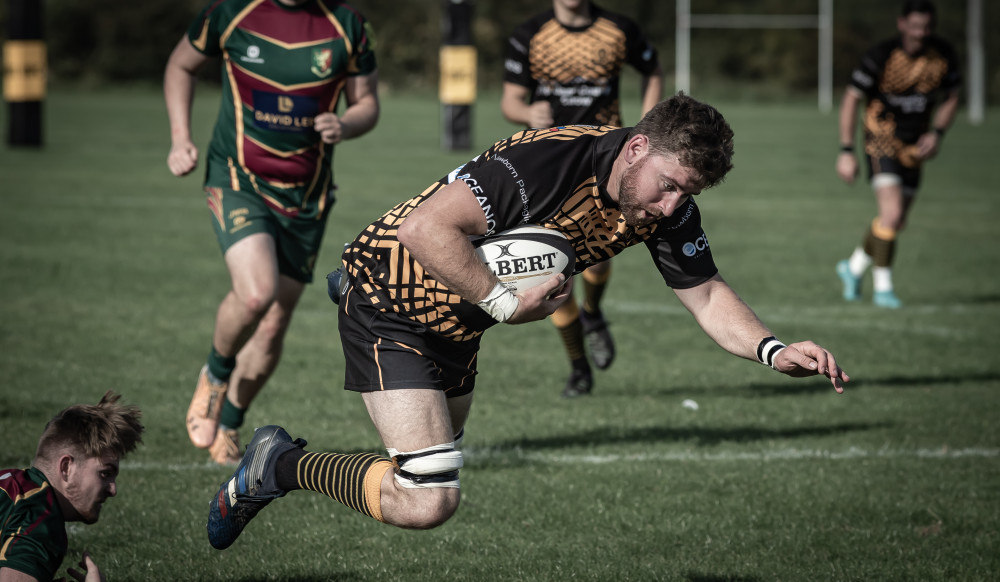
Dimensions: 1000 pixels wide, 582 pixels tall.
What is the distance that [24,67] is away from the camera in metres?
23.8

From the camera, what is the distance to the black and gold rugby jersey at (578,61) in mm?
7785

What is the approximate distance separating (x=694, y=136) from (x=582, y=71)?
4251 mm

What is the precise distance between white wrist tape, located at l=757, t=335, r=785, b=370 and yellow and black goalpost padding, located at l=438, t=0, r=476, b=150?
71.0ft

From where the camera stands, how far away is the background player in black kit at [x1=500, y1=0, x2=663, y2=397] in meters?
7.77

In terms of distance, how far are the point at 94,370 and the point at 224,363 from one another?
2.16 metres

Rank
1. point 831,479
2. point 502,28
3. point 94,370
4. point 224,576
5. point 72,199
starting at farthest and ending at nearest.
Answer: point 502,28
point 72,199
point 94,370
point 831,479
point 224,576

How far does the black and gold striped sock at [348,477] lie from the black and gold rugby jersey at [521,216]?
55 centimetres

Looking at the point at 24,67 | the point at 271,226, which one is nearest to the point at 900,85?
the point at 271,226

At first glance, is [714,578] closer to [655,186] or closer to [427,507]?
[427,507]

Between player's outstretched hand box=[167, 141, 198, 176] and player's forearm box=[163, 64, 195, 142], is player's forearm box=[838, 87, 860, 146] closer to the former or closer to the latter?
player's forearm box=[163, 64, 195, 142]

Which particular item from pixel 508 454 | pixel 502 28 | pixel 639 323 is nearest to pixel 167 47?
pixel 502 28

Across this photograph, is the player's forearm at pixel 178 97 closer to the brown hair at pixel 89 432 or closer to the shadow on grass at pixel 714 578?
the brown hair at pixel 89 432

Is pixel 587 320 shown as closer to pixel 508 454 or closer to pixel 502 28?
pixel 508 454

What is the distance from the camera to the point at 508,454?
607 cm
